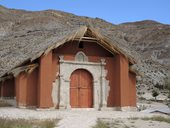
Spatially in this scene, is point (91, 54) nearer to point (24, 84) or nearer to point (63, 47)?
point (63, 47)

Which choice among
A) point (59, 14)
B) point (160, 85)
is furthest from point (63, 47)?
point (59, 14)

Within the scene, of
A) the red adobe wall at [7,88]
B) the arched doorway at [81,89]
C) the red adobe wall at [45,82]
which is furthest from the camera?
the red adobe wall at [7,88]

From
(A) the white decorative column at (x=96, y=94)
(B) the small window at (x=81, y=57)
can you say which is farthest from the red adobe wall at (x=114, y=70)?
(A) the white decorative column at (x=96, y=94)

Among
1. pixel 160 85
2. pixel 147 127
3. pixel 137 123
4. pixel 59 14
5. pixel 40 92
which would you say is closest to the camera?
pixel 147 127

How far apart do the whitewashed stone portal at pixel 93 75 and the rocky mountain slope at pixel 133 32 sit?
13.6 meters

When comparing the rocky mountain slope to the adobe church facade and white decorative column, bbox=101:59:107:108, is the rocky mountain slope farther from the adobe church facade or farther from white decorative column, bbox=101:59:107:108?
white decorative column, bbox=101:59:107:108

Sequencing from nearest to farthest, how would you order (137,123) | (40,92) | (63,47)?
(137,123) → (40,92) → (63,47)

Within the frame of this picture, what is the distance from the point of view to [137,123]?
640 inches

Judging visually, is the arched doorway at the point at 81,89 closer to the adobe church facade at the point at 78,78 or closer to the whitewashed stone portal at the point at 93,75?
the adobe church facade at the point at 78,78

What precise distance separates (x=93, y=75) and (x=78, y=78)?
3.25ft

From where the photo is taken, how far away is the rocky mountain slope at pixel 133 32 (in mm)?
55938

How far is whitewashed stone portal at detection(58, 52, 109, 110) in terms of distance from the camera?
71.9ft

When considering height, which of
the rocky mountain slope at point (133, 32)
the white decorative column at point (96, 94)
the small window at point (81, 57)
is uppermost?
the rocky mountain slope at point (133, 32)

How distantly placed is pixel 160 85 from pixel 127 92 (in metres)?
32.0
